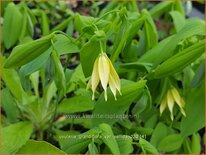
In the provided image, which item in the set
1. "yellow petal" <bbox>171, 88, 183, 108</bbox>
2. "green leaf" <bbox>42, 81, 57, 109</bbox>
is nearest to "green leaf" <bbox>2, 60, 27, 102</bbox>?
"green leaf" <bbox>42, 81, 57, 109</bbox>

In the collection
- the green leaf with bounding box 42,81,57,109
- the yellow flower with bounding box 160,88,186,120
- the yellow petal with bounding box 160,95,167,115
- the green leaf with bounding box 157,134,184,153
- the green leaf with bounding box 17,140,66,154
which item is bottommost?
the green leaf with bounding box 157,134,184,153

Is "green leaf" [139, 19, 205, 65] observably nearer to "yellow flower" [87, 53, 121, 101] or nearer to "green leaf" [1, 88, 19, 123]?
"yellow flower" [87, 53, 121, 101]

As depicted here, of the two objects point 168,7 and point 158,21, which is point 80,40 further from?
point 158,21

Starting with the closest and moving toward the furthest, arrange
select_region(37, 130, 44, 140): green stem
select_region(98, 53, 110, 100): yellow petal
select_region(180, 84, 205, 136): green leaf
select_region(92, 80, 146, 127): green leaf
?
select_region(98, 53, 110, 100): yellow petal
select_region(92, 80, 146, 127): green leaf
select_region(180, 84, 205, 136): green leaf
select_region(37, 130, 44, 140): green stem

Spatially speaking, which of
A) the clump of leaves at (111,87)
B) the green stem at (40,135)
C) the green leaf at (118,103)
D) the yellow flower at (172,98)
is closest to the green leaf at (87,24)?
the clump of leaves at (111,87)

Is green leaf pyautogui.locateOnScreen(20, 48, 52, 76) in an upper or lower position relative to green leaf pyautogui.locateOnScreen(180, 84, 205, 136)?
upper

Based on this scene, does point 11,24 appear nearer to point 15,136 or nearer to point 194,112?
point 15,136
